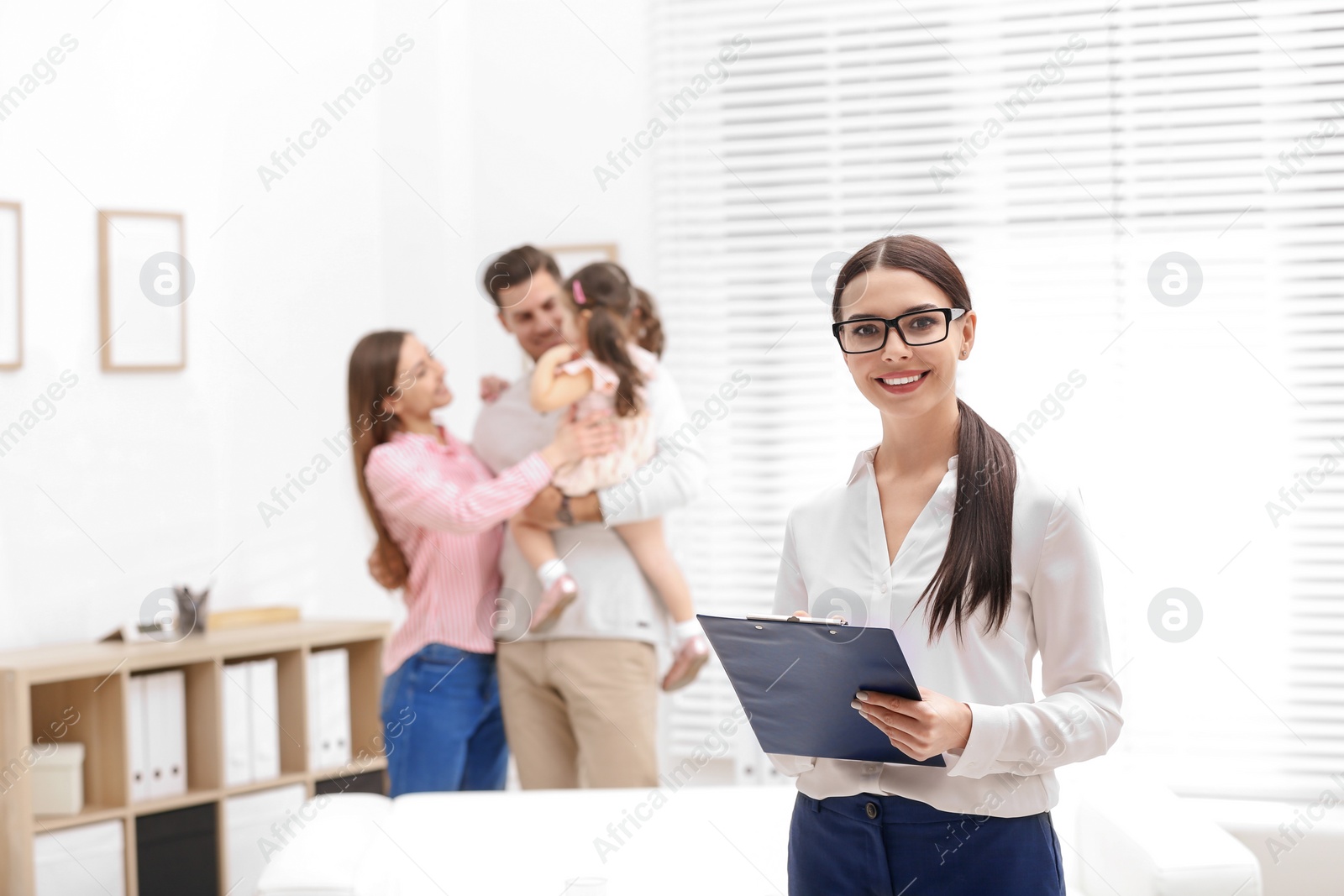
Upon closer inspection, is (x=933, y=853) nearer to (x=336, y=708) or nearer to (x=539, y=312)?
(x=539, y=312)

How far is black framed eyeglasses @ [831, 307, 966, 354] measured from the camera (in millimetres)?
1406

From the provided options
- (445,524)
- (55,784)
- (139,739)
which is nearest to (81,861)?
(55,784)

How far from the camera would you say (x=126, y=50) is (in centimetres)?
339

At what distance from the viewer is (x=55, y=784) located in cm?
290

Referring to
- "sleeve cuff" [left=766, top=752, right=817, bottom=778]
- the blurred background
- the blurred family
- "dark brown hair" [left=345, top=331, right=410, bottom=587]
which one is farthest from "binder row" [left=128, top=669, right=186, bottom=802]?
"sleeve cuff" [left=766, top=752, right=817, bottom=778]

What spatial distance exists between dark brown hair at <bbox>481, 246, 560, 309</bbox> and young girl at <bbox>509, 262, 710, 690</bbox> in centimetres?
10

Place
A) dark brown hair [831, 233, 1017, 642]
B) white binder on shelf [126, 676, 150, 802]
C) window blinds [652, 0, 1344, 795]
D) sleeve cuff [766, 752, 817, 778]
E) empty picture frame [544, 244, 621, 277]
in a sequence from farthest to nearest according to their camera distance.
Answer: empty picture frame [544, 244, 621, 277], window blinds [652, 0, 1344, 795], white binder on shelf [126, 676, 150, 802], sleeve cuff [766, 752, 817, 778], dark brown hair [831, 233, 1017, 642]

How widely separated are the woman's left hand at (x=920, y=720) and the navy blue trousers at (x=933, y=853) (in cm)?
13

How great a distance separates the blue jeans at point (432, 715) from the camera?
2.71 metres

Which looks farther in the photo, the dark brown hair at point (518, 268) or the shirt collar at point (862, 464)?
the dark brown hair at point (518, 268)

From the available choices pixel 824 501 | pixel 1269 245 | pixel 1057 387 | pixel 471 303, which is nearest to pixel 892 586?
pixel 824 501

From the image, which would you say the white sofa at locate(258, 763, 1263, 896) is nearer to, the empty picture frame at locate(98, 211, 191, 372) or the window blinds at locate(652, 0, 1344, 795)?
the window blinds at locate(652, 0, 1344, 795)

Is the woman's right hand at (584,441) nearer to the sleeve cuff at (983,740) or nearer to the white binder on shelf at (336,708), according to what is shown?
the white binder on shelf at (336,708)

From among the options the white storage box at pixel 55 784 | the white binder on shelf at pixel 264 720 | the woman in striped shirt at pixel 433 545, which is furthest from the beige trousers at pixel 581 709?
the white storage box at pixel 55 784
